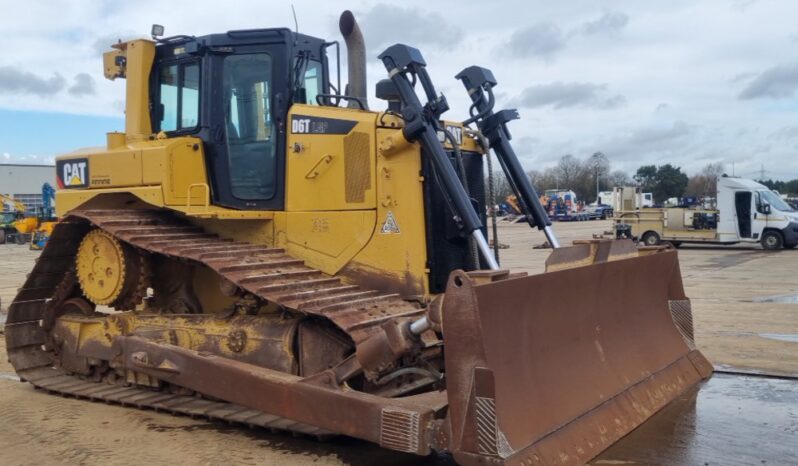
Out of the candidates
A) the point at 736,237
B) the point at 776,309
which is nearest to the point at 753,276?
the point at 776,309

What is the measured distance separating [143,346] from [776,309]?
996 cm

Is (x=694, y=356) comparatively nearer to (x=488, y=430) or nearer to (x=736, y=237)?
(x=488, y=430)

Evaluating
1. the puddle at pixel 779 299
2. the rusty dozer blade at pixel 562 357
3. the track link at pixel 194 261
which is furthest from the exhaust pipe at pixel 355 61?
the puddle at pixel 779 299

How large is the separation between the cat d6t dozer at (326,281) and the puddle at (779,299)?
22.3 feet

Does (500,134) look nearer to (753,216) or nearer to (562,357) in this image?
(562,357)

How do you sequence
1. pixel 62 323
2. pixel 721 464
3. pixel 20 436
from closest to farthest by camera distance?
pixel 721 464
pixel 20 436
pixel 62 323

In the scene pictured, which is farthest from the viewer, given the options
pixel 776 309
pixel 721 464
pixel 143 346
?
pixel 776 309

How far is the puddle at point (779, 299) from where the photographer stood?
1295 centimetres

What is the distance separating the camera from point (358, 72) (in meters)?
7.66

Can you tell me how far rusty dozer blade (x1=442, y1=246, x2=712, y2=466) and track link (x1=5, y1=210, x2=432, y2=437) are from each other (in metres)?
1.05

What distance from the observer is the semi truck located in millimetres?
25172

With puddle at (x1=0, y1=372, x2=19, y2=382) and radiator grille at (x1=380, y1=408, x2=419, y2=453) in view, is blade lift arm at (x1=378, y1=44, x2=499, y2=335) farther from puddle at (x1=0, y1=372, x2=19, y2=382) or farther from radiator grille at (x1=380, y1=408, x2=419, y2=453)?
puddle at (x1=0, y1=372, x2=19, y2=382)

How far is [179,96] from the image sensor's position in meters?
7.20

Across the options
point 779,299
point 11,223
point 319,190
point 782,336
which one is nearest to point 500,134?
point 319,190
